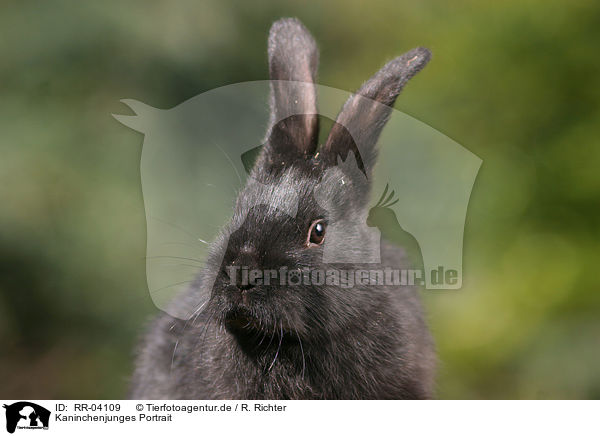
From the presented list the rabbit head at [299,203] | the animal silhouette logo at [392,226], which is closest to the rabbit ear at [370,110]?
the rabbit head at [299,203]

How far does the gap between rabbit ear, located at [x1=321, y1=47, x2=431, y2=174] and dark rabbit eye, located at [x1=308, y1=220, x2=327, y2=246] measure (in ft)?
1.25

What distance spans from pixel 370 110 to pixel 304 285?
879 mm

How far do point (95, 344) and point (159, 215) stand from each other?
4.40 feet

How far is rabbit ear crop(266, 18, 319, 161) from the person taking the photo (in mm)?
3684

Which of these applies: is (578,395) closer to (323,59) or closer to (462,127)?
(462,127)

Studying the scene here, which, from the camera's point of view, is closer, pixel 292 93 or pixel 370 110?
pixel 370 110

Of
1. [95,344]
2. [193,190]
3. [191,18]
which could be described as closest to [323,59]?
[191,18]

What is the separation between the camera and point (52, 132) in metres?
5.11

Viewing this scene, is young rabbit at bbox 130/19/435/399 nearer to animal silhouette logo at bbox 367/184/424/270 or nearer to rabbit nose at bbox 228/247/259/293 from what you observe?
rabbit nose at bbox 228/247/259/293
